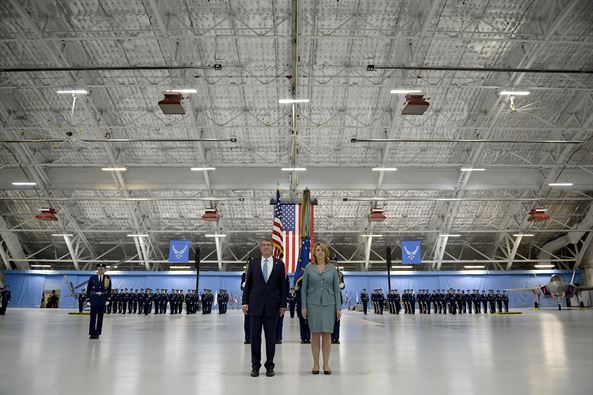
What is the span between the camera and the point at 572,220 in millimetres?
30062

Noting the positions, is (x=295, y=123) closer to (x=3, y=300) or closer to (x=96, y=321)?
(x=96, y=321)

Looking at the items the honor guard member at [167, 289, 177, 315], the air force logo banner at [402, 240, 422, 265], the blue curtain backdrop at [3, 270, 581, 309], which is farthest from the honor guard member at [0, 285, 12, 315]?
the air force logo banner at [402, 240, 422, 265]

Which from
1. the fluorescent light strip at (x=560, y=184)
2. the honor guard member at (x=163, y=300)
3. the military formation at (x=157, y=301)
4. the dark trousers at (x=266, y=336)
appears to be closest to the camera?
the dark trousers at (x=266, y=336)

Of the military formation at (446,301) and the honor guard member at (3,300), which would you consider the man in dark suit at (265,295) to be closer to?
the honor guard member at (3,300)

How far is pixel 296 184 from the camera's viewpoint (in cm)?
2459

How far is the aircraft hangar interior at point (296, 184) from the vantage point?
5.40 m

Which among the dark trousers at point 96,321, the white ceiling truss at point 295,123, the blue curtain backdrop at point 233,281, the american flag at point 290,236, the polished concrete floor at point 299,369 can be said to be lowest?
the polished concrete floor at point 299,369

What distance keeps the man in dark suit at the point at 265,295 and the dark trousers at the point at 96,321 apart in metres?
5.26

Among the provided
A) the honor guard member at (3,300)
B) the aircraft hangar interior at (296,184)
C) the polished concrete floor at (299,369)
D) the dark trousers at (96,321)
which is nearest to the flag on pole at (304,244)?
the aircraft hangar interior at (296,184)

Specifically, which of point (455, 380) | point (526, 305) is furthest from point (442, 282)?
point (455, 380)

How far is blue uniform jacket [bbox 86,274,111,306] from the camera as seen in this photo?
374 inches

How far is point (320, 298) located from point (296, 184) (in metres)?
19.5

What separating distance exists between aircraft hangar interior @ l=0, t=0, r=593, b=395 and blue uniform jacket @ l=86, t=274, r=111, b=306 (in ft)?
0.12

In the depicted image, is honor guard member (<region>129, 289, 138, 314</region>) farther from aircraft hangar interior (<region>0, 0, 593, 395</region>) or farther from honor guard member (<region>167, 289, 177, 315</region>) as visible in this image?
honor guard member (<region>167, 289, 177, 315</region>)
